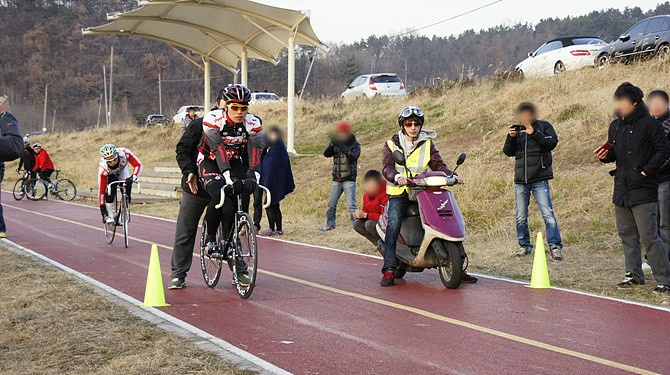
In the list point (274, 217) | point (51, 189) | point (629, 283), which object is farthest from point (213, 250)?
point (51, 189)

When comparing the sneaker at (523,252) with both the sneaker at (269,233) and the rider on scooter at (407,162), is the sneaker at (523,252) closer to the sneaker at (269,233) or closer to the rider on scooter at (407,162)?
the rider on scooter at (407,162)

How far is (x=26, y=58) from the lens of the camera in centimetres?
11269

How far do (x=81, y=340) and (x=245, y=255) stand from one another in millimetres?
2678

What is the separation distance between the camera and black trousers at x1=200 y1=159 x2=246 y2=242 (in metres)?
9.73

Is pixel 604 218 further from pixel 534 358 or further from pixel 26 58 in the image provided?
pixel 26 58

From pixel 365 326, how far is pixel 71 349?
102 inches

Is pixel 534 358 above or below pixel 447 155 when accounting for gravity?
below

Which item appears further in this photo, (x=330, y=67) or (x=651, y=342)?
(x=330, y=67)

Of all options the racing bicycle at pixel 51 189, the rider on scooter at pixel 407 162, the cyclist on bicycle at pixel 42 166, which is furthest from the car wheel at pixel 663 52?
the cyclist on bicycle at pixel 42 166

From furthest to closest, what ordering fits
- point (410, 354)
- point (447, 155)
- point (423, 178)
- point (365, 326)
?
point (447, 155), point (423, 178), point (365, 326), point (410, 354)

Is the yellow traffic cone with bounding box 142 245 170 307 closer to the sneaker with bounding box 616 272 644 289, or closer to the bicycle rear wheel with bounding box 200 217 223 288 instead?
the bicycle rear wheel with bounding box 200 217 223 288

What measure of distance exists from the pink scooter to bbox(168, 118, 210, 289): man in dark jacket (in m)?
2.27

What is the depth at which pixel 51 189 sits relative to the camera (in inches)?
1276

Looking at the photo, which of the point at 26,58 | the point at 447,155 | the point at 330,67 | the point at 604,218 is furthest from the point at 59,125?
the point at 604,218
